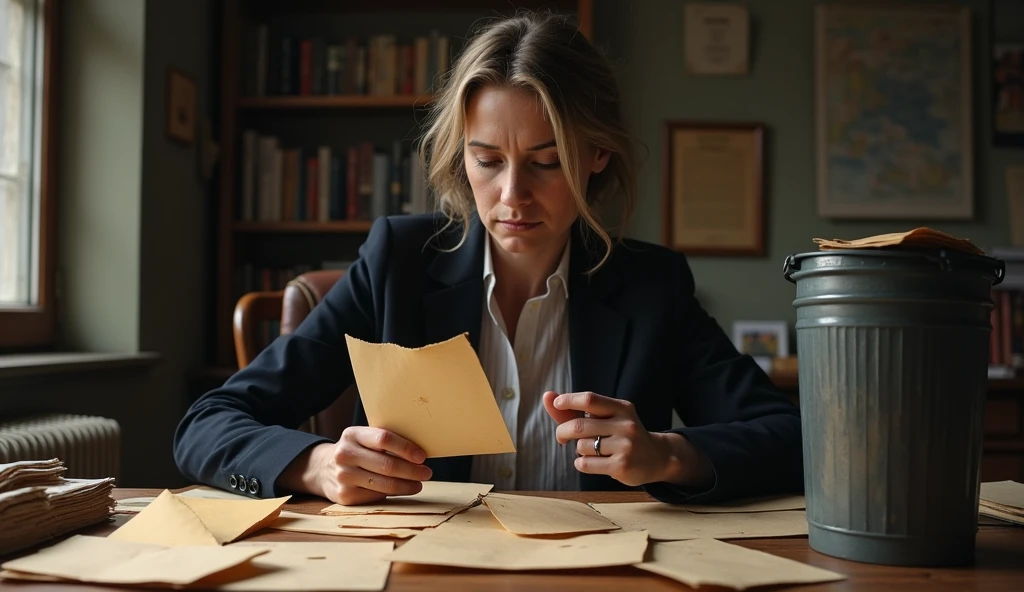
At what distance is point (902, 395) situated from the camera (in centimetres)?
78

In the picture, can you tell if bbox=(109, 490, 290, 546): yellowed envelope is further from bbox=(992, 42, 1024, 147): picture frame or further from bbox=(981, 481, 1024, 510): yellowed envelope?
bbox=(992, 42, 1024, 147): picture frame

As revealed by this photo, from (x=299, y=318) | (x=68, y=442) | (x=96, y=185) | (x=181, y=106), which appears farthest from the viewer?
(x=181, y=106)

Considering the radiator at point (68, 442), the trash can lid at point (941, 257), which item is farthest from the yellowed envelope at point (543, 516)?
the radiator at point (68, 442)

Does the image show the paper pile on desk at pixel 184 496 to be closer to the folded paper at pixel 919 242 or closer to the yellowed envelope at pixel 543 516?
the yellowed envelope at pixel 543 516

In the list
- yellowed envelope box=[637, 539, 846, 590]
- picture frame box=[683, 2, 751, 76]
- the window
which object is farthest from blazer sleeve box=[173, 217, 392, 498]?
picture frame box=[683, 2, 751, 76]

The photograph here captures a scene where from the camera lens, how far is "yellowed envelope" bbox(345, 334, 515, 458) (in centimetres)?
94

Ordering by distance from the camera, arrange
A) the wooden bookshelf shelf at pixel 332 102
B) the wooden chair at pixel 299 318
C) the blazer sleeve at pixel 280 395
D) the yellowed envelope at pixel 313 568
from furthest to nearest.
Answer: the wooden bookshelf shelf at pixel 332 102, the wooden chair at pixel 299 318, the blazer sleeve at pixel 280 395, the yellowed envelope at pixel 313 568

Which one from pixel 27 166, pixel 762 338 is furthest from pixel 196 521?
pixel 762 338

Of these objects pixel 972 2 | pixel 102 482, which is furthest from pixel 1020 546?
pixel 972 2

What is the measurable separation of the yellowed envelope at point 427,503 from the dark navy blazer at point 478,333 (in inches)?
11.4

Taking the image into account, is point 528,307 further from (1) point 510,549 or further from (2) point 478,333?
(1) point 510,549

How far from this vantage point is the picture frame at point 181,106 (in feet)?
9.40

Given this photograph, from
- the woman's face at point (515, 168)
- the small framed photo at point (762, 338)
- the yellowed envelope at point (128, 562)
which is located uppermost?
the woman's face at point (515, 168)

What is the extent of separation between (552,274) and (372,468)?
2.06ft
